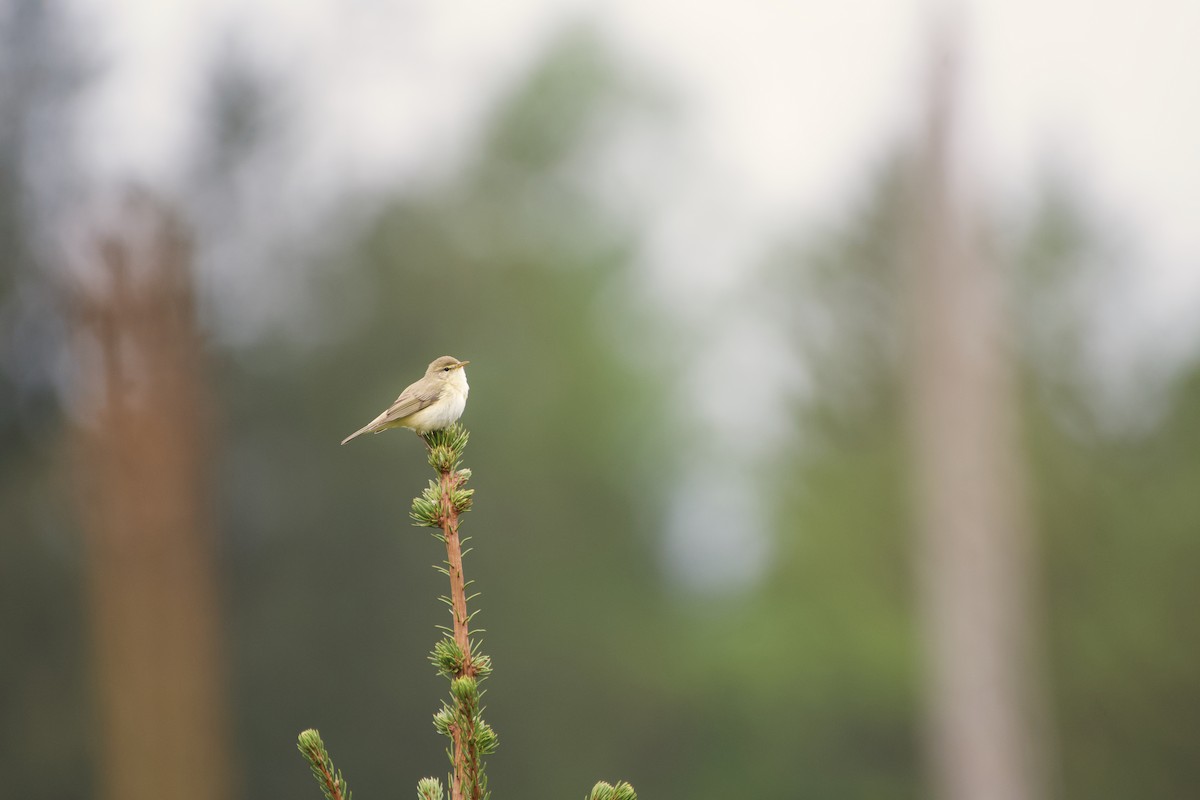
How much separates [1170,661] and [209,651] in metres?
12.1

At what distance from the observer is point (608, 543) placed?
67.8 feet

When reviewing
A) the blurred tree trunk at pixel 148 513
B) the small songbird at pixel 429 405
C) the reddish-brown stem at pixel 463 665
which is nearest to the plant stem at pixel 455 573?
the reddish-brown stem at pixel 463 665

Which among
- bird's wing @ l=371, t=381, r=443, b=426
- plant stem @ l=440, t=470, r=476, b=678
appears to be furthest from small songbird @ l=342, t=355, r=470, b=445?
plant stem @ l=440, t=470, r=476, b=678

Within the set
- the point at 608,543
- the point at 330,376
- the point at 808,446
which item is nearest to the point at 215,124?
the point at 330,376

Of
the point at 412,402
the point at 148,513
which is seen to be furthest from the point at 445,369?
the point at 148,513

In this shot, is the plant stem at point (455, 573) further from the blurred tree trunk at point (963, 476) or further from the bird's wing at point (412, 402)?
the blurred tree trunk at point (963, 476)

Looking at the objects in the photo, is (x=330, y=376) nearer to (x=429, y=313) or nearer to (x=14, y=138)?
(x=429, y=313)

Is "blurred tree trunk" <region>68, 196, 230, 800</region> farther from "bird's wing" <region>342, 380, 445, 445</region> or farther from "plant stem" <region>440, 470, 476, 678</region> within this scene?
"plant stem" <region>440, 470, 476, 678</region>

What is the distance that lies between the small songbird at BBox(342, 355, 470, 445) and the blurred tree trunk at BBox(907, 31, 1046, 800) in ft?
26.6

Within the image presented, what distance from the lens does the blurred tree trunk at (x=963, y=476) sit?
491 inches

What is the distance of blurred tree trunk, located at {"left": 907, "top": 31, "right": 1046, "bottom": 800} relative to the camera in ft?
40.9

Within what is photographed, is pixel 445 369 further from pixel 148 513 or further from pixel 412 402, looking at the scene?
pixel 148 513

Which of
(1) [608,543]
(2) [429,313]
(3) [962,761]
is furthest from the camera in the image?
(1) [608,543]

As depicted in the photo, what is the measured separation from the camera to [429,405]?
537 centimetres
